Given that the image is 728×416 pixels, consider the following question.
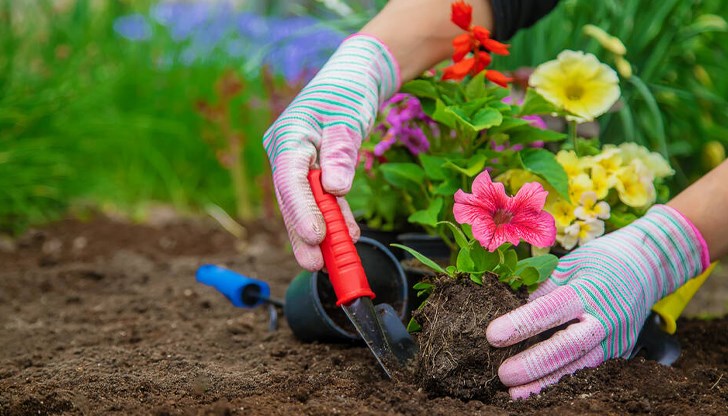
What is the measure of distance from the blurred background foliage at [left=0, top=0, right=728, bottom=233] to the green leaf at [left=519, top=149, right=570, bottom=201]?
2.59 ft

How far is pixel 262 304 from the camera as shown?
6.58 feet

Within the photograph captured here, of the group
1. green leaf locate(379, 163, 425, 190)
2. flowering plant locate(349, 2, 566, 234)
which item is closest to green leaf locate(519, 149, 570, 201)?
flowering plant locate(349, 2, 566, 234)

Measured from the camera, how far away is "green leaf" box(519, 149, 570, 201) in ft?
5.03

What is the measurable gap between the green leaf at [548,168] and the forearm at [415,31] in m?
0.32

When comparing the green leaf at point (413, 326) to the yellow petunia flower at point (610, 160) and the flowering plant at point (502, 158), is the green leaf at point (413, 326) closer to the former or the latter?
the flowering plant at point (502, 158)

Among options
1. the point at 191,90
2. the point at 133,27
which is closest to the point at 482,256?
the point at 191,90

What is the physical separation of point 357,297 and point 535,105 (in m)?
0.57

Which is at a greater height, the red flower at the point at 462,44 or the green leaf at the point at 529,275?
the red flower at the point at 462,44

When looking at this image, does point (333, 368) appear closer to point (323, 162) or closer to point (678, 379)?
point (323, 162)

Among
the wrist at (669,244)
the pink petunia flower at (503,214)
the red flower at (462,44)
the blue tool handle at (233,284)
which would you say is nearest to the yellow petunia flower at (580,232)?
the wrist at (669,244)

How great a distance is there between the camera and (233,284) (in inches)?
72.6

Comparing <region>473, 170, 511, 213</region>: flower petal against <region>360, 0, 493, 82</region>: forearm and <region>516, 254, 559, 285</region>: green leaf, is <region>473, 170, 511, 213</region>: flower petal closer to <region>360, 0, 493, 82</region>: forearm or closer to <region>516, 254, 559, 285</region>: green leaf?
<region>516, 254, 559, 285</region>: green leaf

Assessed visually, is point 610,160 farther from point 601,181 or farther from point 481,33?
point 481,33

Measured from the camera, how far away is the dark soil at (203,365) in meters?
1.27
